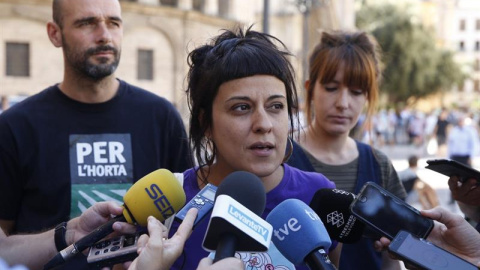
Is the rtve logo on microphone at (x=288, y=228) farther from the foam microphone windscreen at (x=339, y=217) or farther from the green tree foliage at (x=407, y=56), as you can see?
the green tree foliage at (x=407, y=56)

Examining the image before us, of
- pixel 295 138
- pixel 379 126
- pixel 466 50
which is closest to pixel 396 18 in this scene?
pixel 379 126

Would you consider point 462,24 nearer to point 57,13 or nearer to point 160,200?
point 57,13

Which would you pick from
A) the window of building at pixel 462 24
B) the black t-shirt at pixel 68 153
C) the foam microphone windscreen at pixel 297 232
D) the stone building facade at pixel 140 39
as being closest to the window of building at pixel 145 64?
the stone building facade at pixel 140 39

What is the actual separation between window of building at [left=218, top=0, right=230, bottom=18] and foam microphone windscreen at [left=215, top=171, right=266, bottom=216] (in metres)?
27.9

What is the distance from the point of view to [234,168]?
2.36 metres

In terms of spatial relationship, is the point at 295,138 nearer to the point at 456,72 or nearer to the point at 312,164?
the point at 312,164

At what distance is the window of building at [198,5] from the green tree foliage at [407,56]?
1342 centimetres

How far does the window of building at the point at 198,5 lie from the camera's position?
28.4 meters

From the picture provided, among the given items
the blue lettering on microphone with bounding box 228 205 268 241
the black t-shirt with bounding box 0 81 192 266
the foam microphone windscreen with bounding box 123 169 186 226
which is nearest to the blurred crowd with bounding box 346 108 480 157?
the black t-shirt with bounding box 0 81 192 266

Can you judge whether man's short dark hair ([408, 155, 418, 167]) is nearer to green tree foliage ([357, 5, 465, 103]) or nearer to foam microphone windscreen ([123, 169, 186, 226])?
foam microphone windscreen ([123, 169, 186, 226])

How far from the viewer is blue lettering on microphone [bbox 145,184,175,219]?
2158 millimetres

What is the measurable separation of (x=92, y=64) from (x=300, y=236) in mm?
1727

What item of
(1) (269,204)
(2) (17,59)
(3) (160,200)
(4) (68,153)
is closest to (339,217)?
(1) (269,204)

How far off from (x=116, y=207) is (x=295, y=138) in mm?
1475
